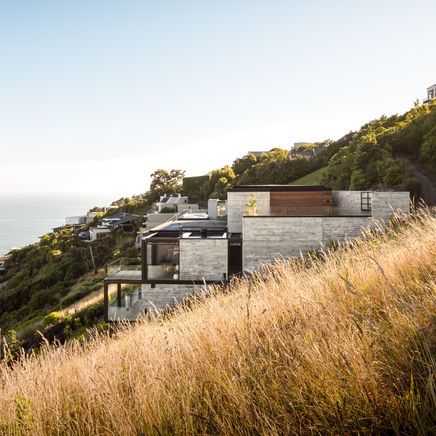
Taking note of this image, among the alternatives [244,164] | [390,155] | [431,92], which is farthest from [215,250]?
[431,92]

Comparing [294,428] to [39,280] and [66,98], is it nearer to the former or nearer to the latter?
[39,280]

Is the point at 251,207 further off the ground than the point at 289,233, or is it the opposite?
the point at 251,207

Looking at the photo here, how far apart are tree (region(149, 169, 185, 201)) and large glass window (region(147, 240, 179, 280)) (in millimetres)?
33042

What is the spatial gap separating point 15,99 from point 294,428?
42.3 meters

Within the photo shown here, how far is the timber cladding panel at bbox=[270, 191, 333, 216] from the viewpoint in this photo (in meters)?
15.6

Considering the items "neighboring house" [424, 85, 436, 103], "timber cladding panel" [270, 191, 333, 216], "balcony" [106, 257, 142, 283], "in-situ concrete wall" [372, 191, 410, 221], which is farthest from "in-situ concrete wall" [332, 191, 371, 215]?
"neighboring house" [424, 85, 436, 103]

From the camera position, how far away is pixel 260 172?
1303 inches

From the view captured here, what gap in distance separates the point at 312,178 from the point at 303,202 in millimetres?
14282

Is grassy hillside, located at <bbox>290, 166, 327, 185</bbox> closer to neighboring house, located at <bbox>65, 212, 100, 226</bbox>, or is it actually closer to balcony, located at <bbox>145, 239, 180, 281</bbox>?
balcony, located at <bbox>145, 239, 180, 281</bbox>

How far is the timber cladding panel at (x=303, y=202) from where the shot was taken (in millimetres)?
15562

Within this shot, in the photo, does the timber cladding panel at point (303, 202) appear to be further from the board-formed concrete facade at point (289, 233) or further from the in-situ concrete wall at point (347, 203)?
the board-formed concrete facade at point (289, 233)

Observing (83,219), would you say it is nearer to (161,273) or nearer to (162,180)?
(162,180)

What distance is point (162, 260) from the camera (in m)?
13.2

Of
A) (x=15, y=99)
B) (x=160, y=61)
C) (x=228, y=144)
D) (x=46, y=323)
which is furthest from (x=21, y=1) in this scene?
(x=228, y=144)
